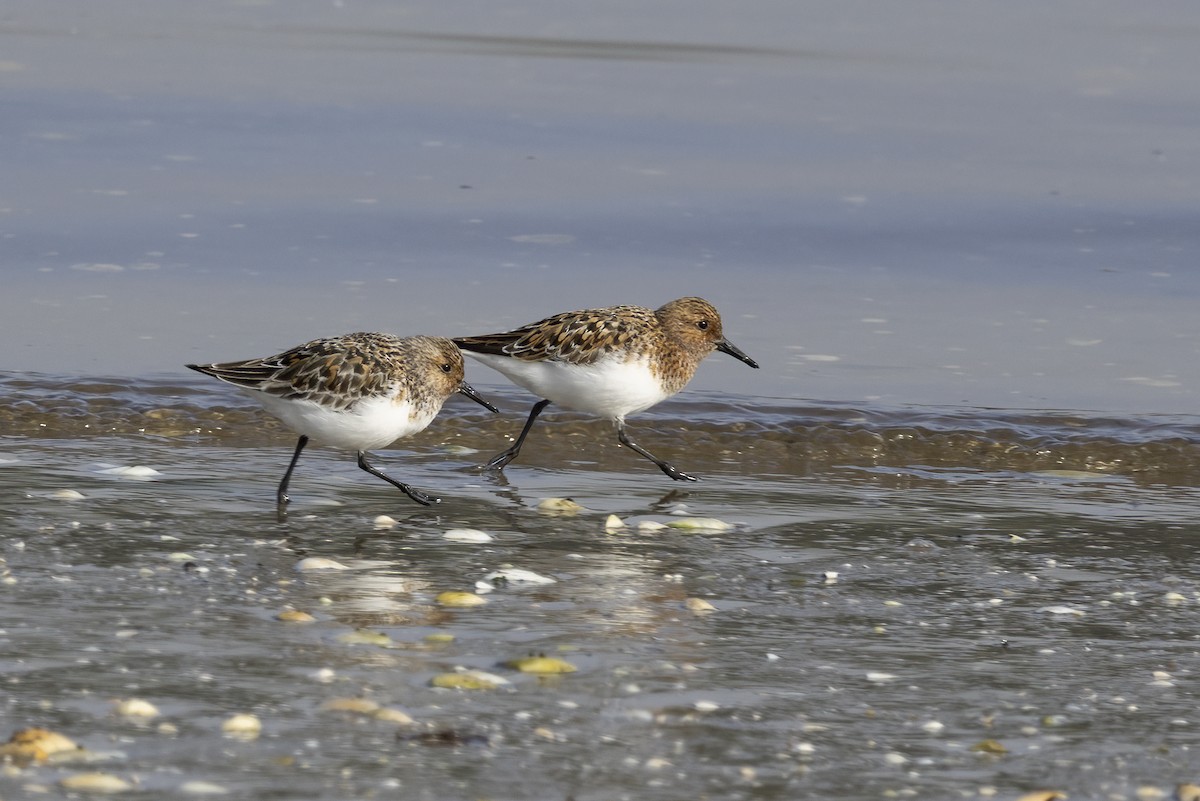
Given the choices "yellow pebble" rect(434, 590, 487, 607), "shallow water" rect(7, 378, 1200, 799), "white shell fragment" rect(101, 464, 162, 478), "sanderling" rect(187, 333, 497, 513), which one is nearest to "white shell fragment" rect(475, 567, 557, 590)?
"shallow water" rect(7, 378, 1200, 799)

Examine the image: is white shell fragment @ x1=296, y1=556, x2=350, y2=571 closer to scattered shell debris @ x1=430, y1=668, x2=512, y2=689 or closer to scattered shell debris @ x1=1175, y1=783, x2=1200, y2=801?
scattered shell debris @ x1=430, y1=668, x2=512, y2=689

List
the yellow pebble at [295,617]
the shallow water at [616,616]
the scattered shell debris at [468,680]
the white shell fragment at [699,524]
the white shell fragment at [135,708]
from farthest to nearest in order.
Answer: the white shell fragment at [699,524] → the yellow pebble at [295,617] → the scattered shell debris at [468,680] → the white shell fragment at [135,708] → the shallow water at [616,616]

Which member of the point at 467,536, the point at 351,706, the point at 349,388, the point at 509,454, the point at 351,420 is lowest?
the point at 351,706

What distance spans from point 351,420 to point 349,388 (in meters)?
0.14

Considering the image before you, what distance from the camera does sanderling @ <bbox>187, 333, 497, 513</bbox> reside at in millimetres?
7820

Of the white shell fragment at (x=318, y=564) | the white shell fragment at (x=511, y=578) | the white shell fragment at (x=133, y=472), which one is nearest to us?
the white shell fragment at (x=511, y=578)

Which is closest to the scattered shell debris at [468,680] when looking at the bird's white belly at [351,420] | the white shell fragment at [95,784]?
the white shell fragment at [95,784]

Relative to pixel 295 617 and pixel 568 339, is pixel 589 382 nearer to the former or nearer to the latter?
pixel 568 339

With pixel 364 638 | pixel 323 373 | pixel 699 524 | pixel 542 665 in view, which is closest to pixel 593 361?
pixel 699 524

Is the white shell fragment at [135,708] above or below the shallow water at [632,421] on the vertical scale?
below

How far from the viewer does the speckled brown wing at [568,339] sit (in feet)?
30.0

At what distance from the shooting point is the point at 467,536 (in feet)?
24.2

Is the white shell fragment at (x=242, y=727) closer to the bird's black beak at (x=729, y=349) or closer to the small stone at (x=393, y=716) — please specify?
the small stone at (x=393, y=716)

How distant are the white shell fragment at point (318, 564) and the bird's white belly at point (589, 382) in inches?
102
